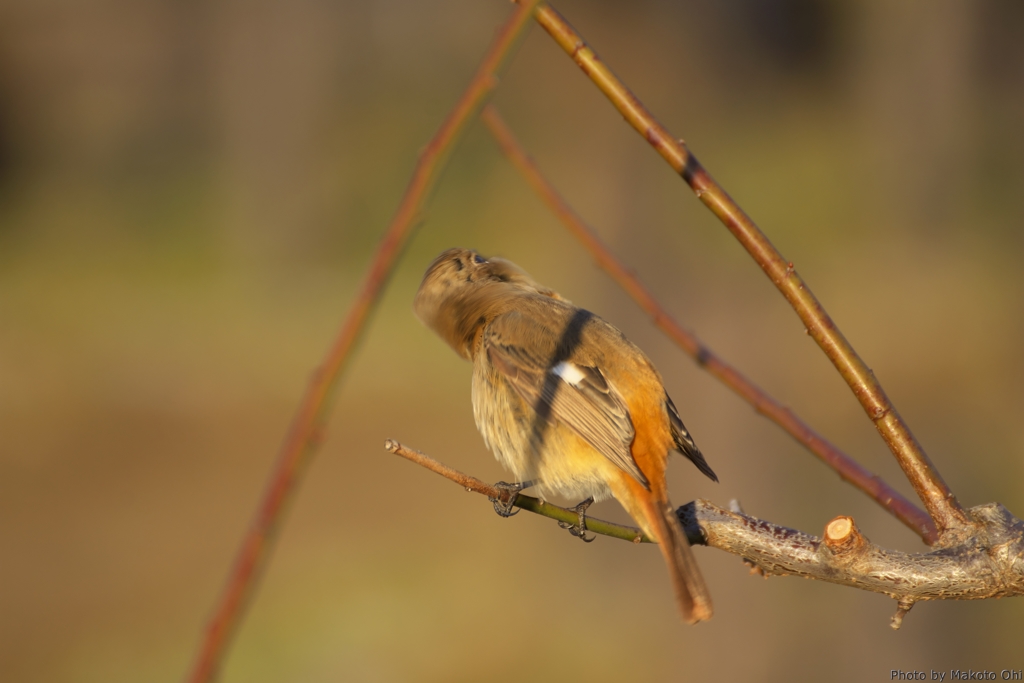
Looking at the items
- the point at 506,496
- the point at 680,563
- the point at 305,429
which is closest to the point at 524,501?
the point at 506,496

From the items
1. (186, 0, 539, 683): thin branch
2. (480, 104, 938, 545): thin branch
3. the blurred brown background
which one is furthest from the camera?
the blurred brown background

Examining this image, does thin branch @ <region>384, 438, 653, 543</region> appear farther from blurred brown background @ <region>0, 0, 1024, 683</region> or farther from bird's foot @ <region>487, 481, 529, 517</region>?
blurred brown background @ <region>0, 0, 1024, 683</region>

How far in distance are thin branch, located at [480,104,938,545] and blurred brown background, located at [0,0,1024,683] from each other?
5158mm

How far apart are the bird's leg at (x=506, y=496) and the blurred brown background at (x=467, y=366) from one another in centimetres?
452

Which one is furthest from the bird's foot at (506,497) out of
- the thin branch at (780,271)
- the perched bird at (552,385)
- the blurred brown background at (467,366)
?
the blurred brown background at (467,366)

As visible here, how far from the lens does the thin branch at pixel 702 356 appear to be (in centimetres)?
157

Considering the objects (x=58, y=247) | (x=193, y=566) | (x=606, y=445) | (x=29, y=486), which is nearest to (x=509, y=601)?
(x=193, y=566)

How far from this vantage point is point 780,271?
1.61 metres

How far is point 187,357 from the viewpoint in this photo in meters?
12.1

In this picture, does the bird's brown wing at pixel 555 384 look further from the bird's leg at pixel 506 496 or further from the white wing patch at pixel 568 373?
the bird's leg at pixel 506 496

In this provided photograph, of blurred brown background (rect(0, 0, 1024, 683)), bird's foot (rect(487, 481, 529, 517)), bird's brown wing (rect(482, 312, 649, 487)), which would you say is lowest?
bird's foot (rect(487, 481, 529, 517))

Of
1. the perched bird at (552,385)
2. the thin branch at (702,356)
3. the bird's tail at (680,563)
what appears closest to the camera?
the thin branch at (702,356)

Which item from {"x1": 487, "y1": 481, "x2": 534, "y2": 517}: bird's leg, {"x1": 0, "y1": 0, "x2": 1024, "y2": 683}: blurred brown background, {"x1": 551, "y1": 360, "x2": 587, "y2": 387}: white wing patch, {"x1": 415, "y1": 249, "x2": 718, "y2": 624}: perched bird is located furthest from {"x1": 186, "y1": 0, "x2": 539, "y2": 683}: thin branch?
{"x1": 0, "y1": 0, "x2": 1024, "y2": 683}: blurred brown background

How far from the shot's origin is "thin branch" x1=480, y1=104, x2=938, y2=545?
157cm
